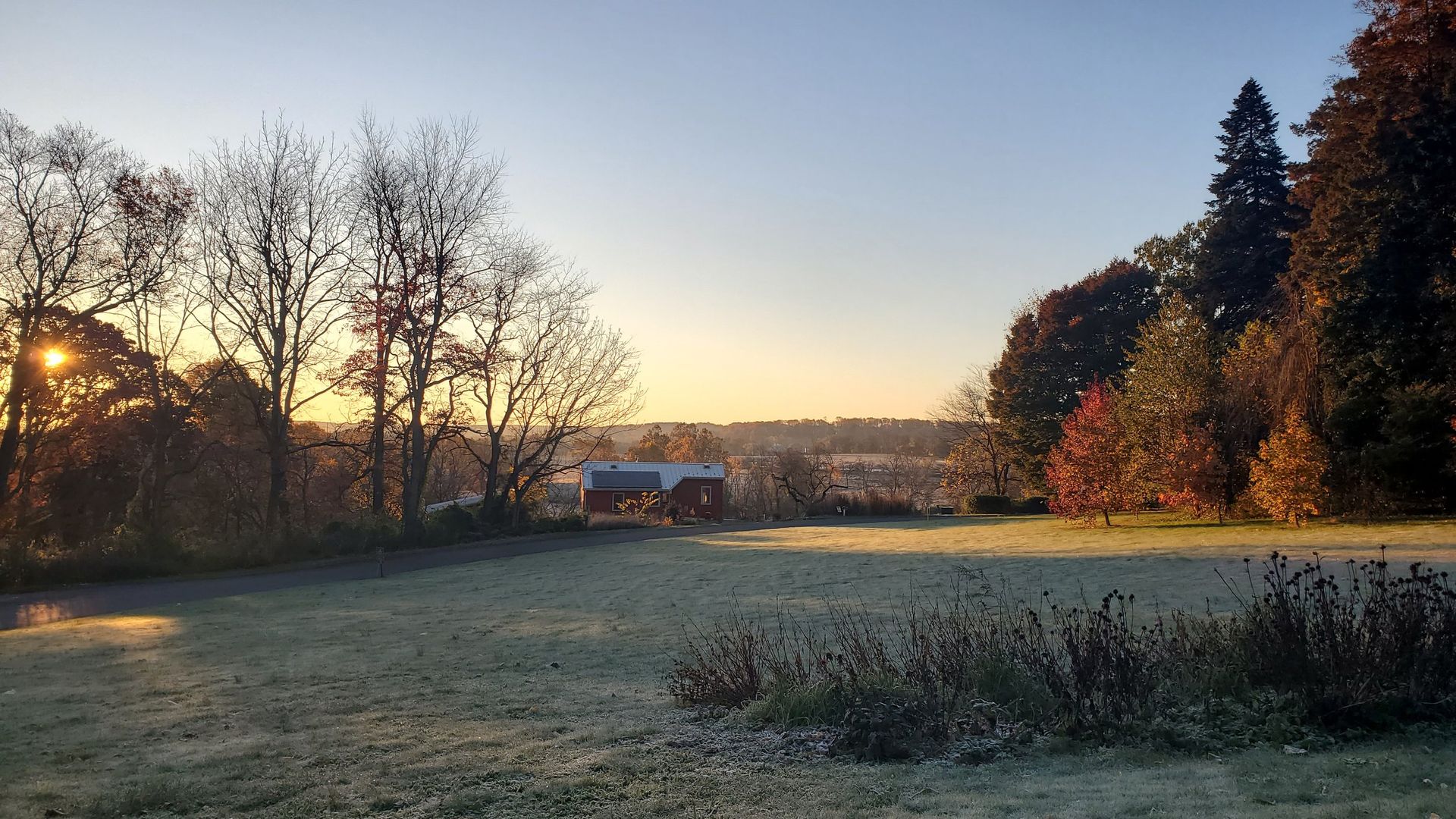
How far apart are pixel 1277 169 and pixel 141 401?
49.1m

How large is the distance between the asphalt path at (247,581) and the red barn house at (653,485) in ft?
72.1

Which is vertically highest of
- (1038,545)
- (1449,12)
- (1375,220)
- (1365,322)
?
(1449,12)

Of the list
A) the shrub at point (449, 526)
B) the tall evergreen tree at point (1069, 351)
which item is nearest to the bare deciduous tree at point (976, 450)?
the tall evergreen tree at point (1069, 351)

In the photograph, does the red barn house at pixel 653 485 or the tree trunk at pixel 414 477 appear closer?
the tree trunk at pixel 414 477

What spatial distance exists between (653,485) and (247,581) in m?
38.2

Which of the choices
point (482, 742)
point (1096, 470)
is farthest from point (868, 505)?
point (482, 742)

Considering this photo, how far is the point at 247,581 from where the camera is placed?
2058cm

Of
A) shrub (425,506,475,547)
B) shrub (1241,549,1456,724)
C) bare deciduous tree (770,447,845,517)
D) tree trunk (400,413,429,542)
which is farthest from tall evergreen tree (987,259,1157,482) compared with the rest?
shrub (1241,549,1456,724)

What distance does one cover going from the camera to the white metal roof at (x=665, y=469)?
58750mm

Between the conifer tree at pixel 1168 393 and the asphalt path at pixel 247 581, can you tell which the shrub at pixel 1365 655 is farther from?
the conifer tree at pixel 1168 393

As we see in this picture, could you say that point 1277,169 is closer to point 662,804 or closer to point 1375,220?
point 1375,220

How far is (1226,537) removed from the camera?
23.2 metres

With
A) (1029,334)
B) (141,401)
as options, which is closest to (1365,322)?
(1029,334)

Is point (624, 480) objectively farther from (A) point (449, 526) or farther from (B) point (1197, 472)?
(B) point (1197, 472)
